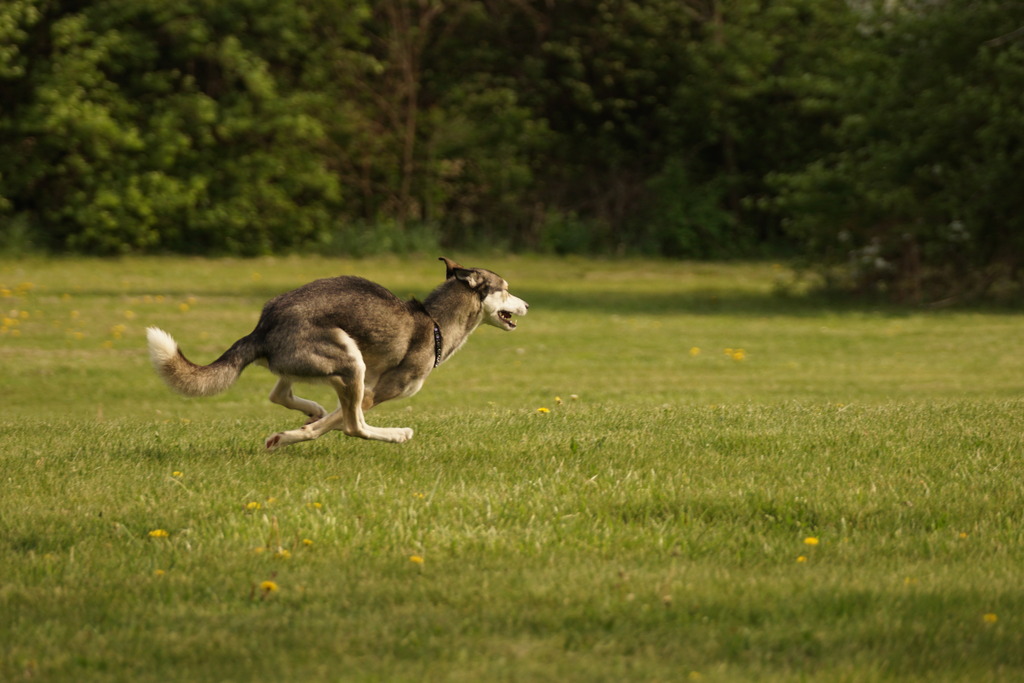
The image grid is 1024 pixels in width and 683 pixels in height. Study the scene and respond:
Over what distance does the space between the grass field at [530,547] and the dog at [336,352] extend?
28 cm

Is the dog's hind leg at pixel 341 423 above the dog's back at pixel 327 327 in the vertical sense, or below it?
below

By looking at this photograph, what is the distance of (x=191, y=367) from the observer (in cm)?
700

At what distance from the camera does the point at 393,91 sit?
1119 inches

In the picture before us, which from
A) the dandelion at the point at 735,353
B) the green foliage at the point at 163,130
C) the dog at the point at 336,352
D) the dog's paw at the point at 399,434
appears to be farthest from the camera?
the green foliage at the point at 163,130

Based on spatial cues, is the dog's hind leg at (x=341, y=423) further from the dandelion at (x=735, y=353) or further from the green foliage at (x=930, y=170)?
the green foliage at (x=930, y=170)

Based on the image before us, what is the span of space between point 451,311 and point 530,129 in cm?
2214

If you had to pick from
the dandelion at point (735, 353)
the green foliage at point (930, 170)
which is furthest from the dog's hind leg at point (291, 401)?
the green foliage at point (930, 170)

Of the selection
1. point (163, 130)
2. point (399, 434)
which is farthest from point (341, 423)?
point (163, 130)

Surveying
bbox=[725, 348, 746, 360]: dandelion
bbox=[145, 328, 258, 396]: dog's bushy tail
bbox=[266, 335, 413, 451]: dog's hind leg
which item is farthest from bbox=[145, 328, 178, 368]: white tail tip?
bbox=[725, 348, 746, 360]: dandelion

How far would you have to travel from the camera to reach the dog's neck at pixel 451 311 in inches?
318

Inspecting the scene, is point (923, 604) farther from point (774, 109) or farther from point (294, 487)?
point (774, 109)

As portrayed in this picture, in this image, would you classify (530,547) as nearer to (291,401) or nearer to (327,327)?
(327,327)

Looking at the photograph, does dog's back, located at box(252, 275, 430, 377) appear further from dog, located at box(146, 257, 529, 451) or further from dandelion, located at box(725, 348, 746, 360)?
dandelion, located at box(725, 348, 746, 360)

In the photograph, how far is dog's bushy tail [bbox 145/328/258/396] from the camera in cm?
683
